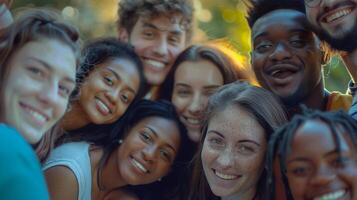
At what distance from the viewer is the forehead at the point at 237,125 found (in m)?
3.20

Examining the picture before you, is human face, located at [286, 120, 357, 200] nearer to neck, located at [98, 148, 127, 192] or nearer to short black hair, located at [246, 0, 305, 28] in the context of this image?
neck, located at [98, 148, 127, 192]

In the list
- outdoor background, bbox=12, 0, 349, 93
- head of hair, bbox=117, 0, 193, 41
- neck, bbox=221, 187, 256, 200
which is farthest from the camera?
outdoor background, bbox=12, 0, 349, 93

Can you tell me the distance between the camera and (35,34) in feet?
9.80

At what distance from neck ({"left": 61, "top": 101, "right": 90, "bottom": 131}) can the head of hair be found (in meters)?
0.82

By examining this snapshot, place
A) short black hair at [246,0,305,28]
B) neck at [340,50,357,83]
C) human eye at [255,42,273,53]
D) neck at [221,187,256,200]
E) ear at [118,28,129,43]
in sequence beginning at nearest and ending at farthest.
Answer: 1. neck at [221,187,256,200]
2. neck at [340,50,357,83]
3. human eye at [255,42,273,53]
4. short black hair at [246,0,305,28]
5. ear at [118,28,129,43]

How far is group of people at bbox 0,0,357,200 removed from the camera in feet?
9.05

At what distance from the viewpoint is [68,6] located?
8578 millimetres

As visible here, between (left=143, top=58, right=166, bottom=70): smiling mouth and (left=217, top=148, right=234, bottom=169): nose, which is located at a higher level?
(left=217, top=148, right=234, bottom=169): nose

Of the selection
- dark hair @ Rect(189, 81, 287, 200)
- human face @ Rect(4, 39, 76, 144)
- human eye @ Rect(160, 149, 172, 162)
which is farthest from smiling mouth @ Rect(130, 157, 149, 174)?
human face @ Rect(4, 39, 76, 144)

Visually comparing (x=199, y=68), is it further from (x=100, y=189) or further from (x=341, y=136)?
(x=341, y=136)

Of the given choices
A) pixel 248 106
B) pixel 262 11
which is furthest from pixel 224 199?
pixel 262 11

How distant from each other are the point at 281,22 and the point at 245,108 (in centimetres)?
75

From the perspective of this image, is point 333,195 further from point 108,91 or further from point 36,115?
point 108,91

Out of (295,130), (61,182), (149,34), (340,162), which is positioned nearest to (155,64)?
(149,34)
